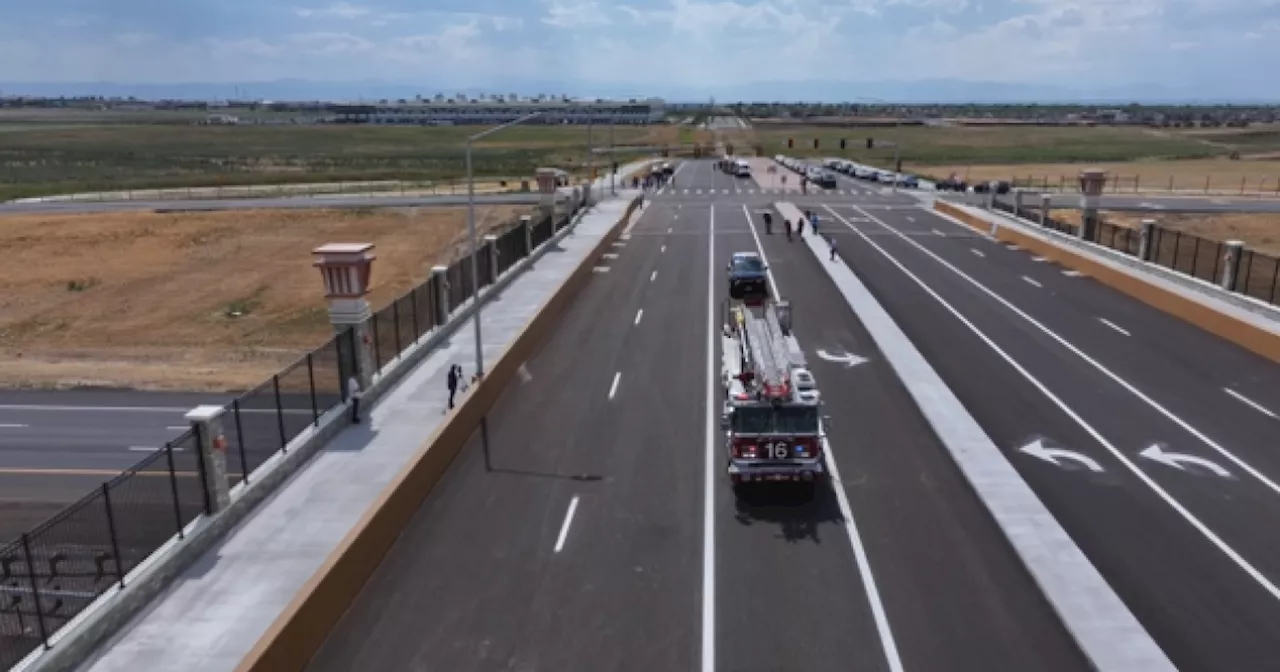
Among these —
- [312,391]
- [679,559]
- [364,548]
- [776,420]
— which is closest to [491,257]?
[312,391]

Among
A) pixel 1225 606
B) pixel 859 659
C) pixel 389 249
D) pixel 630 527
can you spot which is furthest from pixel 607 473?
pixel 389 249

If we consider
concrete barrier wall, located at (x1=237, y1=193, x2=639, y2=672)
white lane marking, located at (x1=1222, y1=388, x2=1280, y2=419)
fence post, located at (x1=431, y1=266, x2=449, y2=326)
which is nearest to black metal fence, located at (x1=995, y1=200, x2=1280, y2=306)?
white lane marking, located at (x1=1222, y1=388, x2=1280, y2=419)

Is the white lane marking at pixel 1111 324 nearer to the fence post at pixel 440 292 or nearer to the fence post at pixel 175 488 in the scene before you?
the fence post at pixel 440 292

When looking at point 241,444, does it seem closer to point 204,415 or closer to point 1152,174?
point 204,415

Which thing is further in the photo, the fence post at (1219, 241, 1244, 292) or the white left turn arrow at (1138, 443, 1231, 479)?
the fence post at (1219, 241, 1244, 292)

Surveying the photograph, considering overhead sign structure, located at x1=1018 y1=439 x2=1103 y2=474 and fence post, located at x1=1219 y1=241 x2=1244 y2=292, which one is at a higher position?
fence post, located at x1=1219 y1=241 x2=1244 y2=292

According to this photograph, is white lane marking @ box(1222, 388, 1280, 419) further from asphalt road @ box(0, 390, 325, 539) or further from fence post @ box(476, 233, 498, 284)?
fence post @ box(476, 233, 498, 284)
